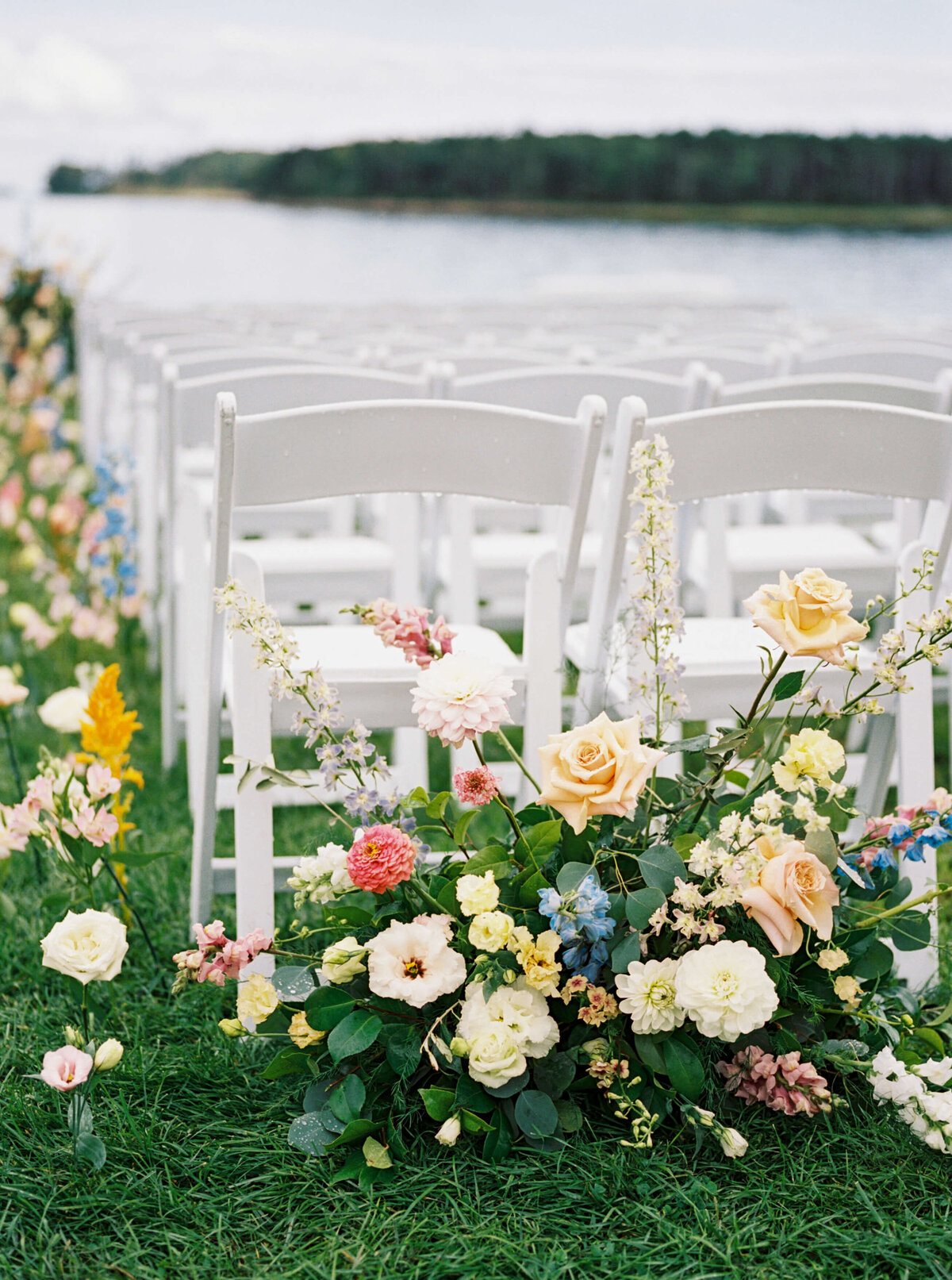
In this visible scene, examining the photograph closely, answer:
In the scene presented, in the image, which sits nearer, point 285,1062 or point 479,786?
point 479,786

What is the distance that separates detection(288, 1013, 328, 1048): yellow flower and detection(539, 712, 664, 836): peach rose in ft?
1.32

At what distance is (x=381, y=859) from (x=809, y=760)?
19.0 inches

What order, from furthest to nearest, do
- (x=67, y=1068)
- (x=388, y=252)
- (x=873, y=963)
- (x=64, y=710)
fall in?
(x=388, y=252), (x=64, y=710), (x=873, y=963), (x=67, y=1068)

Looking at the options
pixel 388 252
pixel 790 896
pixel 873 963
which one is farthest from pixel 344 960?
pixel 388 252

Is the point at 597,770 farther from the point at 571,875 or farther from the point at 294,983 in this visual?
the point at 294,983

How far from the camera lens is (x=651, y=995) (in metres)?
1.44

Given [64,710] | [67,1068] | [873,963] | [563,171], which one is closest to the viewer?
[67,1068]

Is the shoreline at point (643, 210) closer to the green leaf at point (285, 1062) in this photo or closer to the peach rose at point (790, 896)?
the peach rose at point (790, 896)

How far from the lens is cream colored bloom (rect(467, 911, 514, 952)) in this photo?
1.42 metres

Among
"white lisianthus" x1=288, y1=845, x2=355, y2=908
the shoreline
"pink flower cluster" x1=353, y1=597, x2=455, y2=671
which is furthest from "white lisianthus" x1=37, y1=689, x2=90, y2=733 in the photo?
the shoreline

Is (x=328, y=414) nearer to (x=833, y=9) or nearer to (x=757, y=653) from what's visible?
(x=757, y=653)

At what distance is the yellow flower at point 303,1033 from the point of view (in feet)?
4.99

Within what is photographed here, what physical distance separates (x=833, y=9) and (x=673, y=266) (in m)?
3.04

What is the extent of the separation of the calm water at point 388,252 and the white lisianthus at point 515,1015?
41.6 ft
